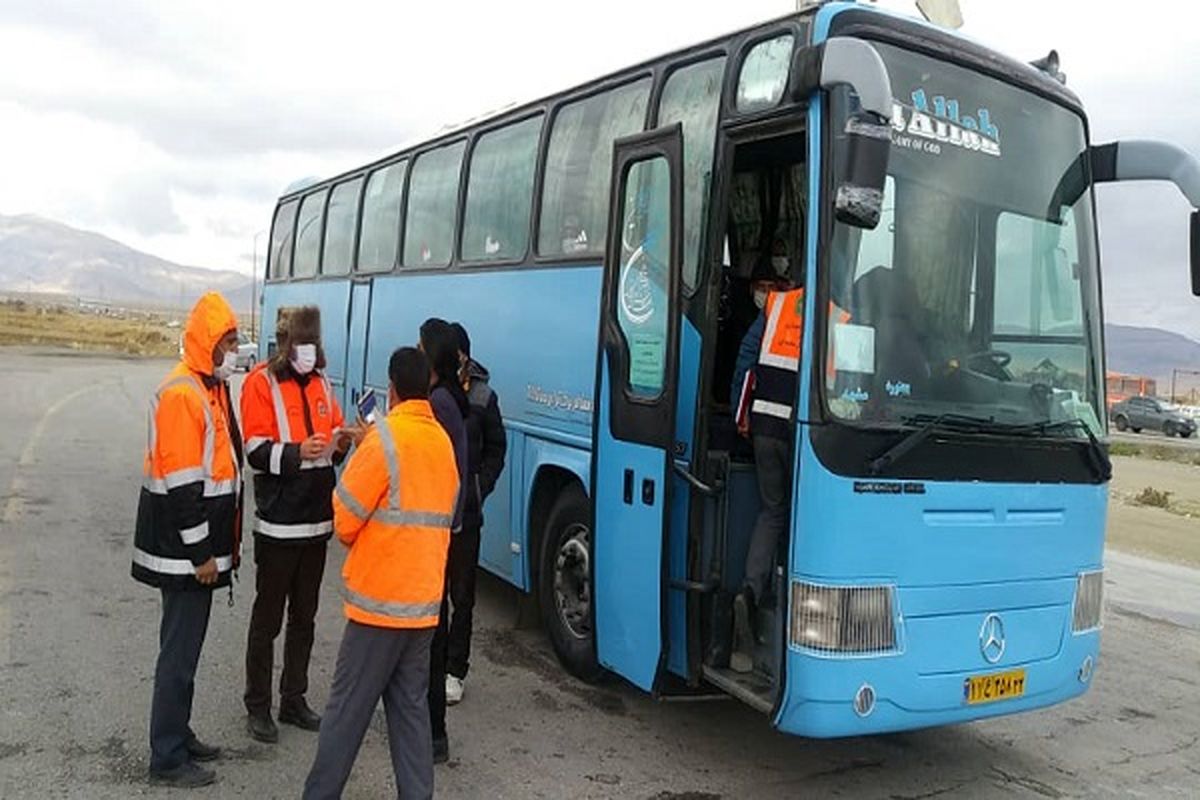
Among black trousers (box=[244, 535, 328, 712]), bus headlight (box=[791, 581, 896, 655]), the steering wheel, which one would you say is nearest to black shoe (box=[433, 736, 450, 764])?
black trousers (box=[244, 535, 328, 712])

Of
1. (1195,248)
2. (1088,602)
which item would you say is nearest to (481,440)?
(1088,602)

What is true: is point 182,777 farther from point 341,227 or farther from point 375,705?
point 341,227

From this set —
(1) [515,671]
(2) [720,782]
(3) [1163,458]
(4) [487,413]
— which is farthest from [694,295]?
(3) [1163,458]

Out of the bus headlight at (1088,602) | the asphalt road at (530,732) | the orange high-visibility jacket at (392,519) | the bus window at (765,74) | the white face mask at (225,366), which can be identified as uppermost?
the bus window at (765,74)

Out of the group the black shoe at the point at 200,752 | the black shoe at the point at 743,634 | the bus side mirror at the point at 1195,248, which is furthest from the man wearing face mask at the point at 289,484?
the bus side mirror at the point at 1195,248

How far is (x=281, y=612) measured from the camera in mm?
5340

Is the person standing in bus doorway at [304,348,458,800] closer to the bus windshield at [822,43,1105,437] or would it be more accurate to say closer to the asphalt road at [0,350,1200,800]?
the asphalt road at [0,350,1200,800]

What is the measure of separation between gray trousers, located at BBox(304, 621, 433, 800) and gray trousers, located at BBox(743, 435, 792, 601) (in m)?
1.55

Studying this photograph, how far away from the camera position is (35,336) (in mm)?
56844

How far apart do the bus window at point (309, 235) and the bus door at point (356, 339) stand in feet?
5.71

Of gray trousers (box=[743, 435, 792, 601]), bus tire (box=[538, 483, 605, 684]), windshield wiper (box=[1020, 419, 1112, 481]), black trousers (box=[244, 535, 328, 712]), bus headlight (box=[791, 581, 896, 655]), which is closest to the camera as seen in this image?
bus headlight (box=[791, 581, 896, 655])

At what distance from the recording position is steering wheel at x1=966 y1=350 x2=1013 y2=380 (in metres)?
4.92

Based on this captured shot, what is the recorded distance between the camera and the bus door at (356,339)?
10109 mm

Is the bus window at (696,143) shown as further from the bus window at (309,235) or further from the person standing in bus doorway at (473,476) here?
the bus window at (309,235)
